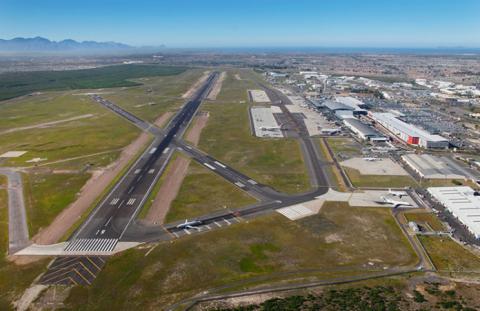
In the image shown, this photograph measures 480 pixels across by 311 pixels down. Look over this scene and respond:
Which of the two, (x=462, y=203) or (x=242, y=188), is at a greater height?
(x=462, y=203)

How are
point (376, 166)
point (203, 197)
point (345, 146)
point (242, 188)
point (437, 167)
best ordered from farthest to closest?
point (345, 146) → point (376, 166) → point (437, 167) → point (242, 188) → point (203, 197)

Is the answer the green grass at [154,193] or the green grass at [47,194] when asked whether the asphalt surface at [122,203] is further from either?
the green grass at [47,194]

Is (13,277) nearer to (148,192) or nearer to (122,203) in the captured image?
(122,203)

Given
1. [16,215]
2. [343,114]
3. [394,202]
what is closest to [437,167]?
[394,202]

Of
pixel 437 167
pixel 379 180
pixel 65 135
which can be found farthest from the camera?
pixel 65 135

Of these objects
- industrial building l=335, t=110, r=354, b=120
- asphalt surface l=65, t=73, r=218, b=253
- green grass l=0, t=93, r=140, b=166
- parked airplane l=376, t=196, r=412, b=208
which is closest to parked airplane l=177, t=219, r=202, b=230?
asphalt surface l=65, t=73, r=218, b=253

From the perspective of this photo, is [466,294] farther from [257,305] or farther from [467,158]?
[467,158]

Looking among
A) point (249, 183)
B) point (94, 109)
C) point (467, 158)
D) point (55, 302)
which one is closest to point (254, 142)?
point (249, 183)
